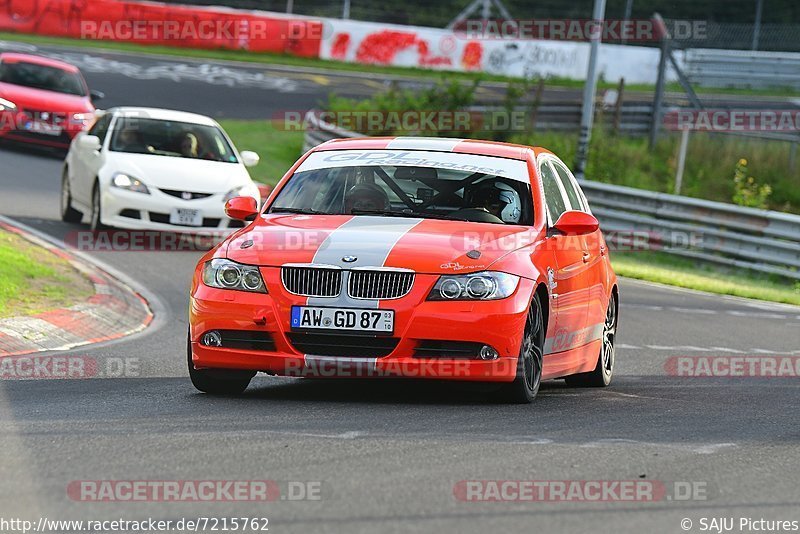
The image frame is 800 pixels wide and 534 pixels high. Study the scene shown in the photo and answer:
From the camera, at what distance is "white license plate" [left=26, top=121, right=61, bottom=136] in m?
26.2

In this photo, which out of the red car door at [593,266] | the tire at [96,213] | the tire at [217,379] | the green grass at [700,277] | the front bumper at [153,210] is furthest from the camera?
the green grass at [700,277]

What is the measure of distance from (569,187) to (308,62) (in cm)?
4060

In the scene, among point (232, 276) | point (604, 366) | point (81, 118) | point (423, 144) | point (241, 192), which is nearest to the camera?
point (232, 276)

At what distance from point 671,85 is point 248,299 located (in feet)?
118

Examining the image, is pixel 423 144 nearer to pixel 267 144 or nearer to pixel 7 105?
pixel 7 105

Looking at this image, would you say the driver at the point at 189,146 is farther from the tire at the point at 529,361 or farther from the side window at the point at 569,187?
the tire at the point at 529,361

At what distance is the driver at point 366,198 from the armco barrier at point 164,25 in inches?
1550

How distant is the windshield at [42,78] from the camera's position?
2731cm

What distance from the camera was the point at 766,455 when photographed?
716cm

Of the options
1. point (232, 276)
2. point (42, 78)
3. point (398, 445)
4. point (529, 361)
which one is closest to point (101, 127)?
point (42, 78)

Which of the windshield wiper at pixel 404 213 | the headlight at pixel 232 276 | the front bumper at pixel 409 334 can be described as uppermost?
the windshield wiper at pixel 404 213

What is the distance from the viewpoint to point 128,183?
58.9ft

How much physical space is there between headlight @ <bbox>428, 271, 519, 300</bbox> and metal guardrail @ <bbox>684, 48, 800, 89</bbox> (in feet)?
118

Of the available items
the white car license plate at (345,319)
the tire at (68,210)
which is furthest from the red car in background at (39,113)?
the white car license plate at (345,319)
